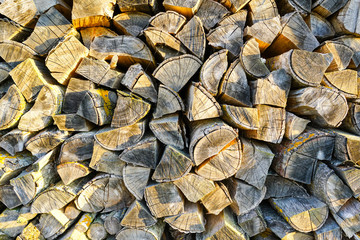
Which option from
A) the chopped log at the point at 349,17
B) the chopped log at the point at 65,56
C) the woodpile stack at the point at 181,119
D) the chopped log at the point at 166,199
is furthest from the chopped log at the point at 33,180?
the chopped log at the point at 349,17

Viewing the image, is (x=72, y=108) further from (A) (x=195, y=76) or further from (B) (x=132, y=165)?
(A) (x=195, y=76)

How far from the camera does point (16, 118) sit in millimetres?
2115

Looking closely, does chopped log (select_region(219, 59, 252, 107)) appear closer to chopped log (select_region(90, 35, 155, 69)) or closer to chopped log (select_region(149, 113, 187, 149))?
chopped log (select_region(149, 113, 187, 149))

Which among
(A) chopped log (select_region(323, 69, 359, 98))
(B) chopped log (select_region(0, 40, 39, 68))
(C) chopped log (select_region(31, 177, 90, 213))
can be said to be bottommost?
(C) chopped log (select_region(31, 177, 90, 213))

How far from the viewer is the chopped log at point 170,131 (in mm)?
1824

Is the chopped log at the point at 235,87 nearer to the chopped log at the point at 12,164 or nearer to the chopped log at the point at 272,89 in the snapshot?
the chopped log at the point at 272,89

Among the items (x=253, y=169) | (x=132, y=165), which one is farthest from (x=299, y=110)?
(x=132, y=165)

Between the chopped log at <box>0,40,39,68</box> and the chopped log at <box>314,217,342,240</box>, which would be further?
the chopped log at <box>0,40,39,68</box>

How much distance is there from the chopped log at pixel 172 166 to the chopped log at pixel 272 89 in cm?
75

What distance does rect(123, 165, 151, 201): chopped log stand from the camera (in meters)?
1.96

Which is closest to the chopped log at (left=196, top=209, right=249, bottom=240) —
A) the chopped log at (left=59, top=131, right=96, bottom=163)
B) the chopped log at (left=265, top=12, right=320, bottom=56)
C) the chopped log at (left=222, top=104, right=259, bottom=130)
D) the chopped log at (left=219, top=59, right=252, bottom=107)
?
the chopped log at (left=222, top=104, right=259, bottom=130)

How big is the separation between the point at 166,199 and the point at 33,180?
127 cm

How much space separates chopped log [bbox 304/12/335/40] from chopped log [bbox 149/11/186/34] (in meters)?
1.27

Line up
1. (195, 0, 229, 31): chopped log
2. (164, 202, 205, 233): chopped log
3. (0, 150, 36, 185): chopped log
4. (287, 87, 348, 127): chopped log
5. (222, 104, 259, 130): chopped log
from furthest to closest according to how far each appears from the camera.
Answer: (0, 150, 36, 185): chopped log < (195, 0, 229, 31): chopped log < (164, 202, 205, 233): chopped log < (287, 87, 348, 127): chopped log < (222, 104, 259, 130): chopped log
